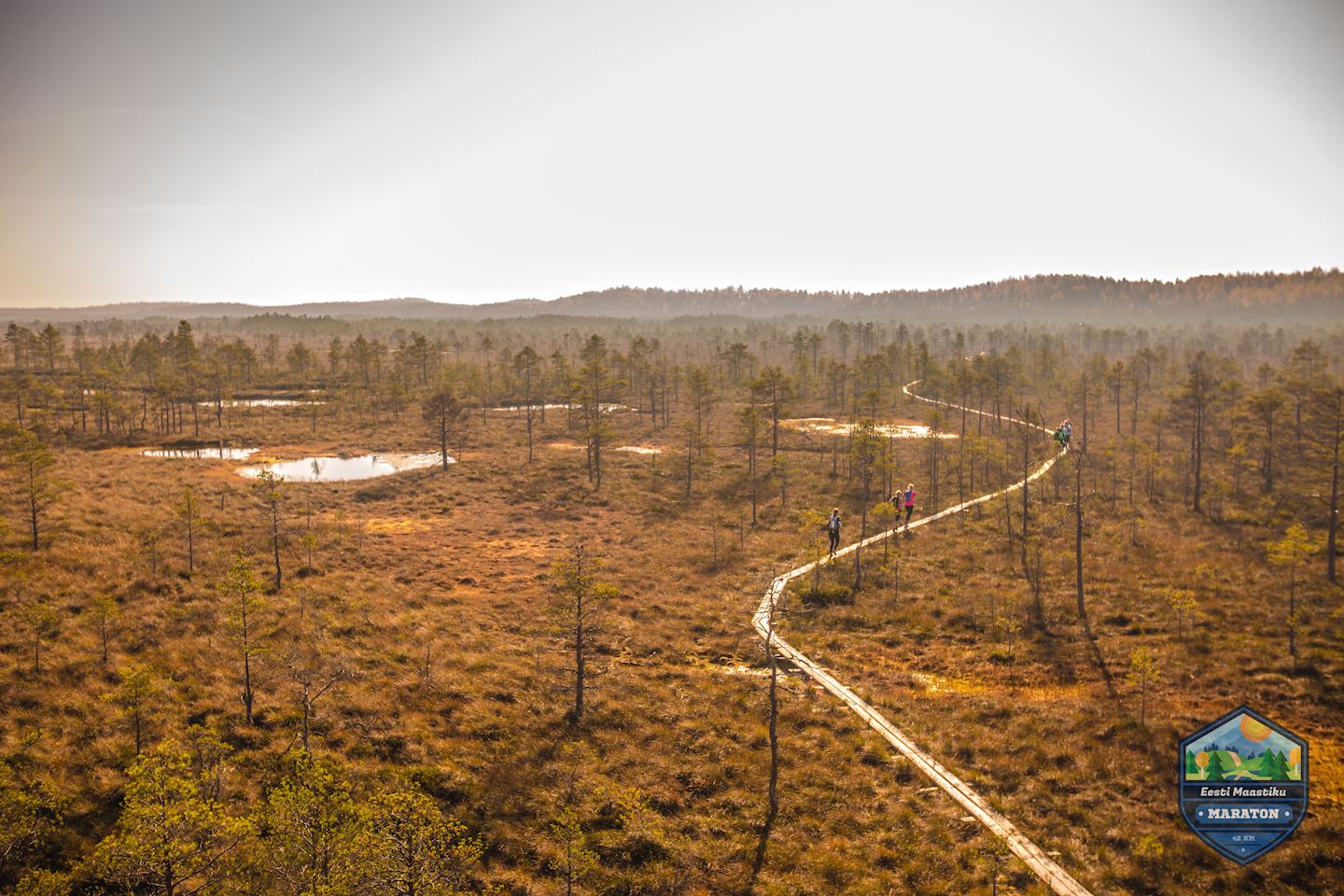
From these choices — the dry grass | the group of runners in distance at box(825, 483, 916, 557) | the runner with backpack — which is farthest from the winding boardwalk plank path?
the group of runners in distance at box(825, 483, 916, 557)

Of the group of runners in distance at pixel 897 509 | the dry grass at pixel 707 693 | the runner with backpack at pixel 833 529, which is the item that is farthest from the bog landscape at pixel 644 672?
the group of runners in distance at pixel 897 509

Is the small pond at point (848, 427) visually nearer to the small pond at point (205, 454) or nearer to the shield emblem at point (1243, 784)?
the shield emblem at point (1243, 784)

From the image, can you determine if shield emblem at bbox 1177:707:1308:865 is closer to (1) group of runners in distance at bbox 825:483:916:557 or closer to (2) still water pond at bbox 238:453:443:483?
(1) group of runners in distance at bbox 825:483:916:557

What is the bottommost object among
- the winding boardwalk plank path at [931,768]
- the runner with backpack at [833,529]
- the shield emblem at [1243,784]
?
the winding boardwalk plank path at [931,768]

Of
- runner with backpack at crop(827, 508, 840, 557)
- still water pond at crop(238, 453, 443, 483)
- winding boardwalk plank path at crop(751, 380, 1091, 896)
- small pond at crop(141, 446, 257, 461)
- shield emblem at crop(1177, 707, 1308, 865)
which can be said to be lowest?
winding boardwalk plank path at crop(751, 380, 1091, 896)

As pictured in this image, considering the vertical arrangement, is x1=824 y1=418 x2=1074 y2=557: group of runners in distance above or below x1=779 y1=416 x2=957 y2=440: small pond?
below

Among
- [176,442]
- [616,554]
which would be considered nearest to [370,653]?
[616,554]
